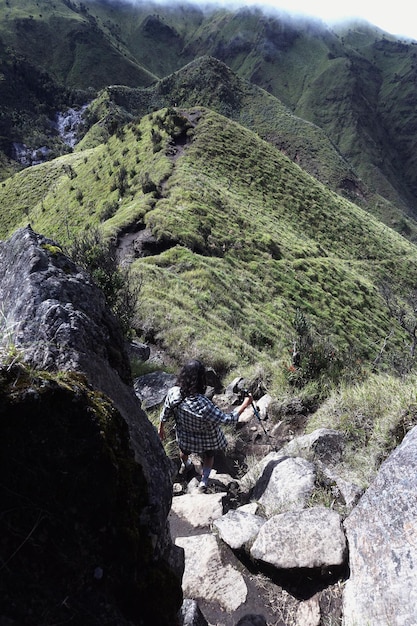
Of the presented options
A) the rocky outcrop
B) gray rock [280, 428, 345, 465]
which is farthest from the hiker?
the rocky outcrop

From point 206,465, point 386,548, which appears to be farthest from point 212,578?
point 206,465

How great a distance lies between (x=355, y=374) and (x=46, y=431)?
6182 millimetres

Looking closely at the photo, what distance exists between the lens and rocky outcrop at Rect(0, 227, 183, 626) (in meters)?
1.66

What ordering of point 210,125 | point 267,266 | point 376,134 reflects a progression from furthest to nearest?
point 376,134
point 210,125
point 267,266

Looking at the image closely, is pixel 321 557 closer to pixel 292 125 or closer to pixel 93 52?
pixel 292 125

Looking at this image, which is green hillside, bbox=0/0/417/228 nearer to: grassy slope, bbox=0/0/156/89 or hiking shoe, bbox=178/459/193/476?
grassy slope, bbox=0/0/156/89

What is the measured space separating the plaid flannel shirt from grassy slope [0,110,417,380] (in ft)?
17.8

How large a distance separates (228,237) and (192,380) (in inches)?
847

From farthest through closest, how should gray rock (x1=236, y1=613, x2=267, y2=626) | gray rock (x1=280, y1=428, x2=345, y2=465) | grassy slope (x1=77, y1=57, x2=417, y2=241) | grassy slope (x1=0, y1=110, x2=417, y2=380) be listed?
1. grassy slope (x1=77, y1=57, x2=417, y2=241)
2. grassy slope (x1=0, y1=110, x2=417, y2=380)
3. gray rock (x1=280, y1=428, x2=345, y2=465)
4. gray rock (x1=236, y1=613, x2=267, y2=626)

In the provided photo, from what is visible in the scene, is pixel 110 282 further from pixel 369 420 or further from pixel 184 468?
pixel 369 420

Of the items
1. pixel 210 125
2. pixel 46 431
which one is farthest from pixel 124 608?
pixel 210 125

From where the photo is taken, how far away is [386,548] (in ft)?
9.21

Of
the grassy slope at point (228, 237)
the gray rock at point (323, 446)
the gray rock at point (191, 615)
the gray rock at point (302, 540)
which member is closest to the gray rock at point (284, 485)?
the gray rock at point (323, 446)

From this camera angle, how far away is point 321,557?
3.14 m
